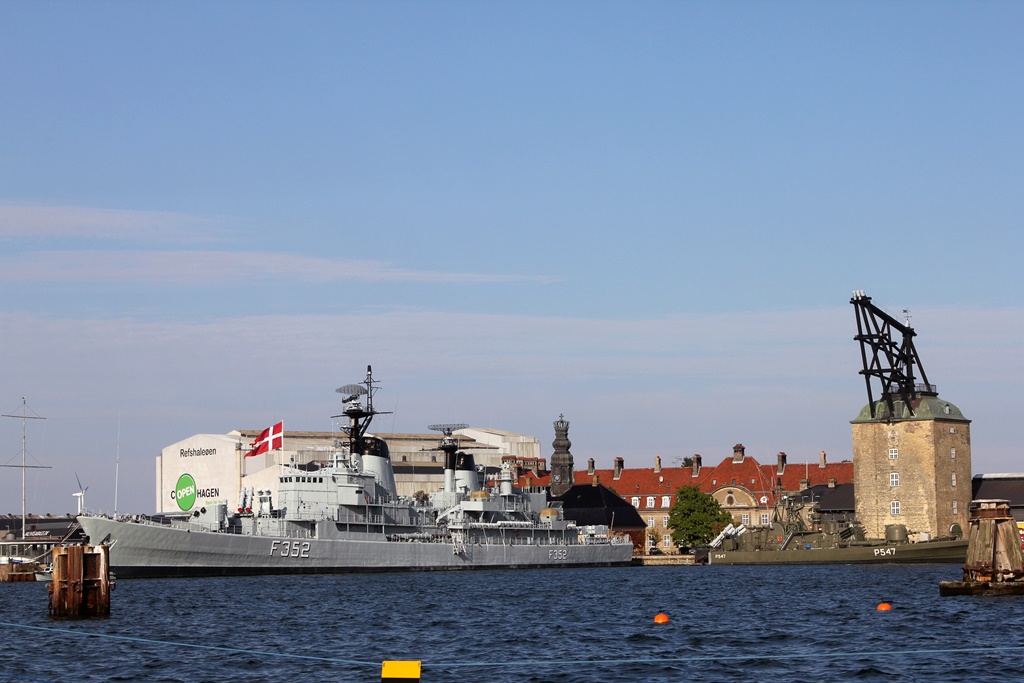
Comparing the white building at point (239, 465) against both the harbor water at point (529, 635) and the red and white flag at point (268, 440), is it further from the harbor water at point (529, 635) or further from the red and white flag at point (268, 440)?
the harbor water at point (529, 635)

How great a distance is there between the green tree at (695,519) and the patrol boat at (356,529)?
1281 centimetres

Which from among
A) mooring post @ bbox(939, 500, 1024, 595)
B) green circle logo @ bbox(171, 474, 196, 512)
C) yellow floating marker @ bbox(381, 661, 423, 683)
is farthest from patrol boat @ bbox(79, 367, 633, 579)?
yellow floating marker @ bbox(381, 661, 423, 683)

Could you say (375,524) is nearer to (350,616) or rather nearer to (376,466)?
(376,466)

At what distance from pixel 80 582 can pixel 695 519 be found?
3011 inches

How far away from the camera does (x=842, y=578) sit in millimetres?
67250

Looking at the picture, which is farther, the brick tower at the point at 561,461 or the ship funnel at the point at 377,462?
the brick tower at the point at 561,461

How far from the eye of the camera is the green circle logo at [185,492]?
419 ft

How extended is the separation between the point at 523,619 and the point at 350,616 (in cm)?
579

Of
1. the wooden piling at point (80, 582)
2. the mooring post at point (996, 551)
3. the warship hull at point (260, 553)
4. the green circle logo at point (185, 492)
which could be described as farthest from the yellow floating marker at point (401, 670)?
the green circle logo at point (185, 492)

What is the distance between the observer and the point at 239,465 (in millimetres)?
123750

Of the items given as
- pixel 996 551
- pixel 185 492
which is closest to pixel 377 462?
pixel 996 551

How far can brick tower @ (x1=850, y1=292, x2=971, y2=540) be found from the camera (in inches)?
3398

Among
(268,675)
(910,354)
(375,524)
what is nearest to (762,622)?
(268,675)

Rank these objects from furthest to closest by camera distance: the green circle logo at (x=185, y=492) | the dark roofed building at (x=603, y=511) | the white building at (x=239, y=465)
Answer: the green circle logo at (x=185, y=492)
the white building at (x=239, y=465)
the dark roofed building at (x=603, y=511)
